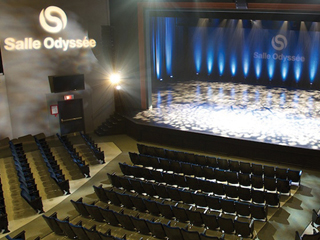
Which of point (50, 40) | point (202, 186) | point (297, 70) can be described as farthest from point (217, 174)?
point (297, 70)

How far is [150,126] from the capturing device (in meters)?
12.3

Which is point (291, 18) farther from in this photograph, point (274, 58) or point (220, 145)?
point (274, 58)

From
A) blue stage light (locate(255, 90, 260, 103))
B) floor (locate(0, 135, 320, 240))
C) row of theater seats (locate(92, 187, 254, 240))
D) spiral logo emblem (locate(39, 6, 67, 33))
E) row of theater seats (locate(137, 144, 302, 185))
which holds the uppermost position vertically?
spiral logo emblem (locate(39, 6, 67, 33))

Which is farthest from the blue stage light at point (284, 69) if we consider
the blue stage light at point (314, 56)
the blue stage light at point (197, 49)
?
the blue stage light at point (197, 49)

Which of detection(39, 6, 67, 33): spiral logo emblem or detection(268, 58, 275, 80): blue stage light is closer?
detection(39, 6, 67, 33): spiral logo emblem

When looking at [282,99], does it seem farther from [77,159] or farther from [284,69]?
[77,159]

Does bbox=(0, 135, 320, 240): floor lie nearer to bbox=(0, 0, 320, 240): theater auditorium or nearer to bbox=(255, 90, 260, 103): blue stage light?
bbox=(0, 0, 320, 240): theater auditorium

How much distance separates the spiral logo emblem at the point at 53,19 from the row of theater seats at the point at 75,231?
7516 mm

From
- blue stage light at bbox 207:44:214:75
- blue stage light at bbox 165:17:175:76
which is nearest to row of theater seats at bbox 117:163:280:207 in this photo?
blue stage light at bbox 165:17:175:76

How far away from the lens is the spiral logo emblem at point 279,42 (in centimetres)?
1642

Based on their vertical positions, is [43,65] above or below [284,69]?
above

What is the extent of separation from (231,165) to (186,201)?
2020 mm

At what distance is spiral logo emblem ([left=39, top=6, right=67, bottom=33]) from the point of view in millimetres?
12180

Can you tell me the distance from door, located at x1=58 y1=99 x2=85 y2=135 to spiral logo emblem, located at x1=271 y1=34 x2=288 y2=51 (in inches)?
372
